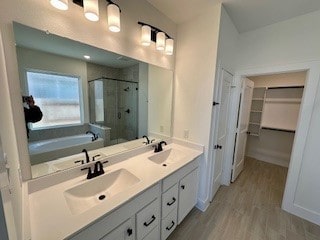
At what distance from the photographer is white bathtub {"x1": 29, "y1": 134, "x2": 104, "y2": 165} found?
3.50 feet

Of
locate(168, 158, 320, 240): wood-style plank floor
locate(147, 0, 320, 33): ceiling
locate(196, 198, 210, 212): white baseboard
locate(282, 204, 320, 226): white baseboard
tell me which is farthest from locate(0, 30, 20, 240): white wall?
locate(282, 204, 320, 226): white baseboard

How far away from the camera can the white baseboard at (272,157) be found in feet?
11.0

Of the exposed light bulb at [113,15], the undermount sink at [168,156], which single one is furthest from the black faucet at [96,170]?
the exposed light bulb at [113,15]

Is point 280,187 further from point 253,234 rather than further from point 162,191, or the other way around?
point 162,191

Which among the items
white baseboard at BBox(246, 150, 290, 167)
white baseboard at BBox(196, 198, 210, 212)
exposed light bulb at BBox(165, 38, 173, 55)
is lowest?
white baseboard at BBox(196, 198, 210, 212)

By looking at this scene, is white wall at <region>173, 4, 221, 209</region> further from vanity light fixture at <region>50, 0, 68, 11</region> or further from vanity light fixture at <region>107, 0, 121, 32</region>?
vanity light fixture at <region>50, 0, 68, 11</region>

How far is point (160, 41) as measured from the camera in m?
1.69

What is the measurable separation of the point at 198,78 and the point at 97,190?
1688mm

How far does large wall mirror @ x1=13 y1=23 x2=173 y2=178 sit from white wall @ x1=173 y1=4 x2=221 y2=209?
0.46m

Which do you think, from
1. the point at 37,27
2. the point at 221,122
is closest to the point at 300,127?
the point at 221,122

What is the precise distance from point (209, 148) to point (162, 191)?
896 millimetres

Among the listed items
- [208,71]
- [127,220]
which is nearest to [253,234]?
[127,220]

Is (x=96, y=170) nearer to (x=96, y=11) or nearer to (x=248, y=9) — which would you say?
Answer: (x=96, y=11)

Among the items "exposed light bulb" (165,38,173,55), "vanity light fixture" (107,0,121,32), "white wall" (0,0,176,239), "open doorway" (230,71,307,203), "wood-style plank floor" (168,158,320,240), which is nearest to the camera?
"white wall" (0,0,176,239)
